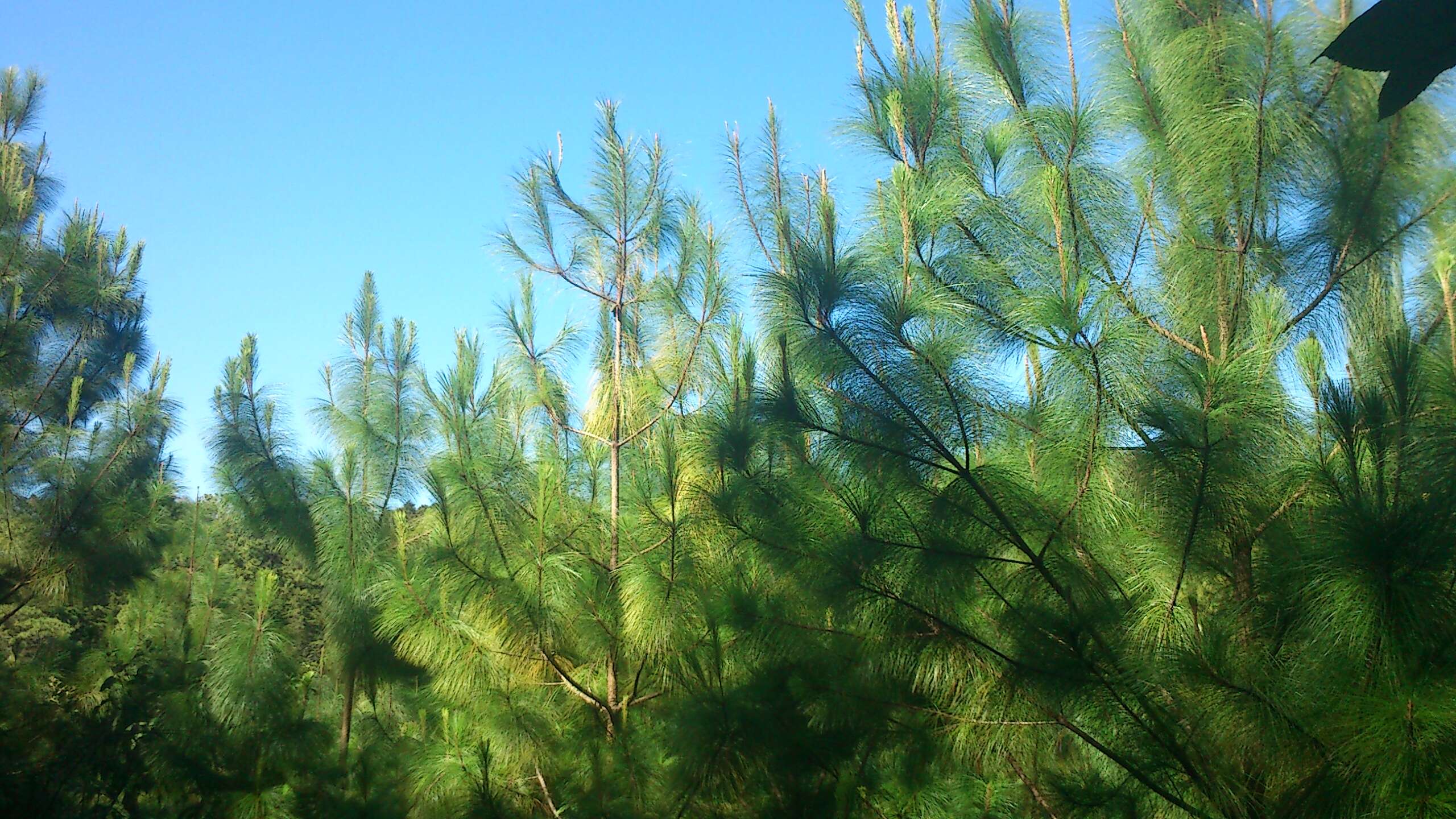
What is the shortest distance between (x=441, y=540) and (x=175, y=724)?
9.96 feet

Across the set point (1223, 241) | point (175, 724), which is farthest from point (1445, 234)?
point (175, 724)

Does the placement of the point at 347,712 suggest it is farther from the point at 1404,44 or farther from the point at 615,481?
the point at 1404,44

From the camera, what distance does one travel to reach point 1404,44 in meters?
0.68

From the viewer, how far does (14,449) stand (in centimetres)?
707

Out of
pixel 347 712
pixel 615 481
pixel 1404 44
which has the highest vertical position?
pixel 615 481

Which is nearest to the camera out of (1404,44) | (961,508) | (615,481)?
(1404,44)

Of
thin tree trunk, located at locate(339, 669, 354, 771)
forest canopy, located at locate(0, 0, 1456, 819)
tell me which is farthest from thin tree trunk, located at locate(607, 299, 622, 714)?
thin tree trunk, located at locate(339, 669, 354, 771)

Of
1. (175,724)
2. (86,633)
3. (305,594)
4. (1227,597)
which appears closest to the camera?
(1227,597)

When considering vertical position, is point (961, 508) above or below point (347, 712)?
above

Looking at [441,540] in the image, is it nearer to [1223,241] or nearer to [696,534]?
[696,534]

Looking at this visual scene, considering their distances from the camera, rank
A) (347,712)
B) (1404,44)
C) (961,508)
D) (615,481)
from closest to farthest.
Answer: (1404,44)
(961,508)
(615,481)
(347,712)

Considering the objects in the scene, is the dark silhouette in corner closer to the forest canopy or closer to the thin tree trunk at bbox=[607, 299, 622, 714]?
the forest canopy

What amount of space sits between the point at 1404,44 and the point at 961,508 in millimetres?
2772

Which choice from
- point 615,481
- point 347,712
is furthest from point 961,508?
point 347,712
